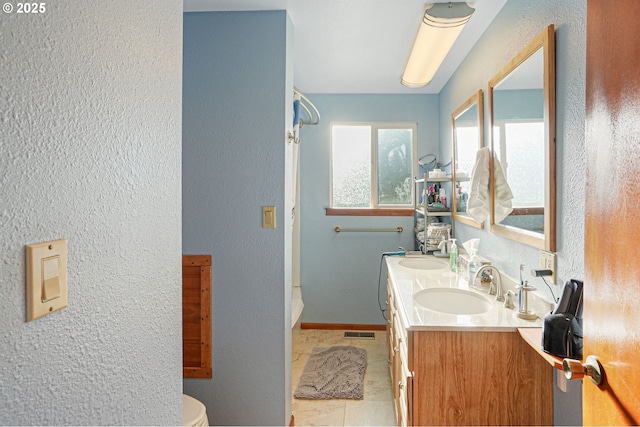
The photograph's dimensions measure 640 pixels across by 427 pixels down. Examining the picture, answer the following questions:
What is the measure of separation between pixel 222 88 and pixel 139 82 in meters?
1.32

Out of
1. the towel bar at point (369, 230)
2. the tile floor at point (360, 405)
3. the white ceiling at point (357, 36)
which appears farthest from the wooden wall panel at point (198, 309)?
the towel bar at point (369, 230)

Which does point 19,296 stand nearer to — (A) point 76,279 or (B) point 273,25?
(A) point 76,279

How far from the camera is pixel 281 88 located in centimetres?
196

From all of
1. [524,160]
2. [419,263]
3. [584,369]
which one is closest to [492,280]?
[524,160]

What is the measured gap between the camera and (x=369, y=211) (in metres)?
3.62

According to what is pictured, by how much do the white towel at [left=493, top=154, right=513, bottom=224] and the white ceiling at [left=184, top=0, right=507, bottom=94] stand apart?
2.84 ft

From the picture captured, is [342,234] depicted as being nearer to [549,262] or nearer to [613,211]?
[549,262]

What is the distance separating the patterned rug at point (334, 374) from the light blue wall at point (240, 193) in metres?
0.56

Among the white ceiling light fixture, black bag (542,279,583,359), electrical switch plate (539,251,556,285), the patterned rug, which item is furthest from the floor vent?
black bag (542,279,583,359)

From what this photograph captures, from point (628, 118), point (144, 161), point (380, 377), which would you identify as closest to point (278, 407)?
point (380, 377)

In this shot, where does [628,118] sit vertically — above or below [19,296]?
above

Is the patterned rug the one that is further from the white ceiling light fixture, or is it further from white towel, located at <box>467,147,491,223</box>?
the white ceiling light fixture

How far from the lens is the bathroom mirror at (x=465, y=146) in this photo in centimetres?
230

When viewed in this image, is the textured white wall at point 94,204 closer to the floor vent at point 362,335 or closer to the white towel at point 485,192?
the white towel at point 485,192
